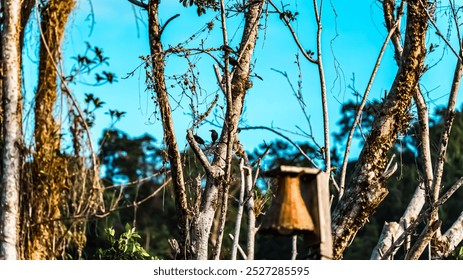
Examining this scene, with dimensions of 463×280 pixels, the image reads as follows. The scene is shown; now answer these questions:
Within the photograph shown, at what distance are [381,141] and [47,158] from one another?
3.84 metres

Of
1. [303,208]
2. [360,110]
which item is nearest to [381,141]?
[360,110]

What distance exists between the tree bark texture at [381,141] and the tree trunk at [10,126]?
366 centimetres

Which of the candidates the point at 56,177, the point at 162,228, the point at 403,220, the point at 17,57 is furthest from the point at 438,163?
the point at 162,228

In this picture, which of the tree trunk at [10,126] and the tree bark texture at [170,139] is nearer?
the tree bark texture at [170,139]

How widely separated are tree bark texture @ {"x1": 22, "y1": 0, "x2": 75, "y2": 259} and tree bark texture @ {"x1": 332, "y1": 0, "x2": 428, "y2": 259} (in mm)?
3490

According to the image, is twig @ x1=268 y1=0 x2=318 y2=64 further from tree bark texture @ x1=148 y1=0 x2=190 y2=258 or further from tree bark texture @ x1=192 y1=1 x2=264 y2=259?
tree bark texture @ x1=148 y1=0 x2=190 y2=258

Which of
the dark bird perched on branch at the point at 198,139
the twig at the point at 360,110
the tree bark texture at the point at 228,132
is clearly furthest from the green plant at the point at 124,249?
the twig at the point at 360,110

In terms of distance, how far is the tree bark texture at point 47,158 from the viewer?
25.0 feet

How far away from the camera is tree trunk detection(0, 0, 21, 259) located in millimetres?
7430

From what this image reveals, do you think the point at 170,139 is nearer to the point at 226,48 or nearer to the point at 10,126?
the point at 226,48

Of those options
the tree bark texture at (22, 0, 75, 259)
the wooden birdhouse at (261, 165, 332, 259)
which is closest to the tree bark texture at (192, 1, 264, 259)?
the wooden birdhouse at (261, 165, 332, 259)

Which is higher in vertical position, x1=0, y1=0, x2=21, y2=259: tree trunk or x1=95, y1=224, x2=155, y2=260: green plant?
x1=0, y1=0, x2=21, y2=259: tree trunk

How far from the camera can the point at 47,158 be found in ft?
25.5

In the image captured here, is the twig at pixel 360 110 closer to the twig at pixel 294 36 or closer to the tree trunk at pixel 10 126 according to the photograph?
the twig at pixel 294 36
